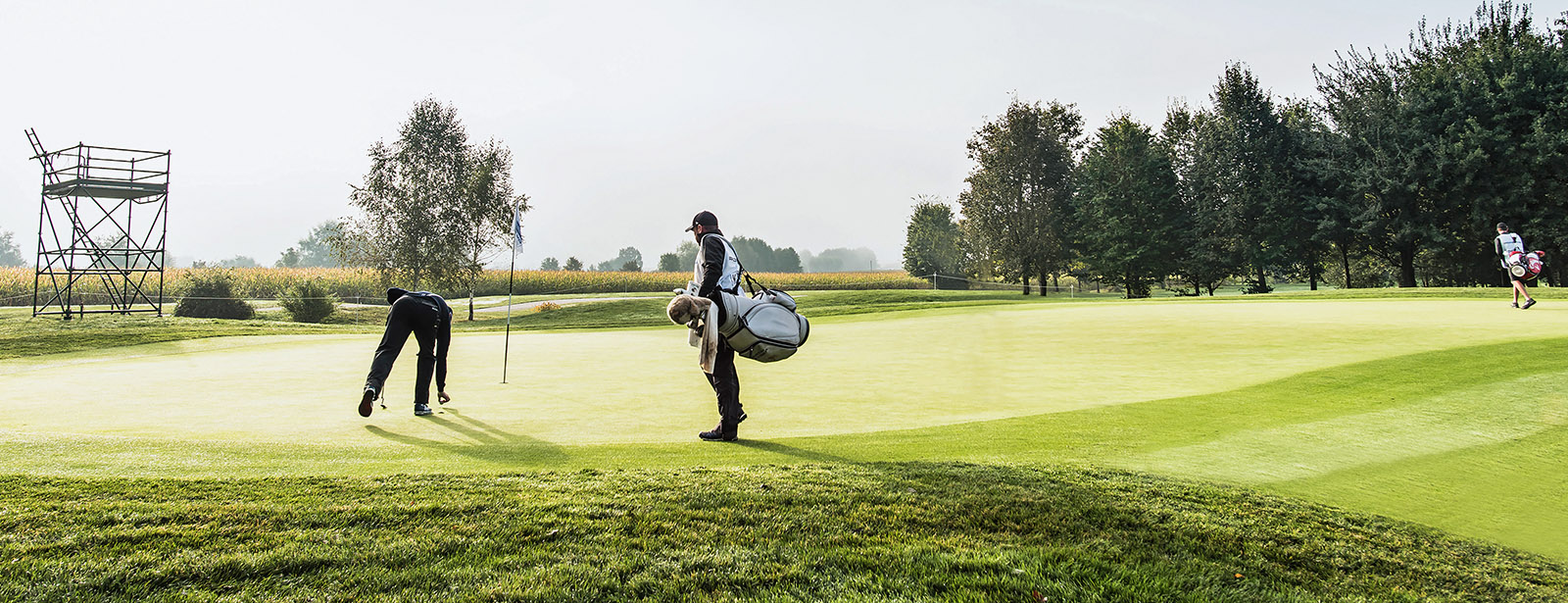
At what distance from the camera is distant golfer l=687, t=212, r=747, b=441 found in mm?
6691

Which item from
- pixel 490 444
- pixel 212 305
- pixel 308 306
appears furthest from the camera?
pixel 308 306

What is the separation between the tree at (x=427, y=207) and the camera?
130 feet

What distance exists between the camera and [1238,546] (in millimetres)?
4297

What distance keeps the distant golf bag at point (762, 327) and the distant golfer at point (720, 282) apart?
0.31 meters

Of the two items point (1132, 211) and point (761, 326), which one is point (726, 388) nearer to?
point (761, 326)

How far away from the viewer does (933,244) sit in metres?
94.8

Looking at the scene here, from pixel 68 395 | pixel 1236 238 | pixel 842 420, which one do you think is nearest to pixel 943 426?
pixel 842 420

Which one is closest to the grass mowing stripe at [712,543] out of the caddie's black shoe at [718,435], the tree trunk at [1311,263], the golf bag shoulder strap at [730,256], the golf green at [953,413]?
the golf green at [953,413]

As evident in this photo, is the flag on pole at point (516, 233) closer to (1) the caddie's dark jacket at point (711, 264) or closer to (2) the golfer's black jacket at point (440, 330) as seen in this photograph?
(2) the golfer's black jacket at point (440, 330)

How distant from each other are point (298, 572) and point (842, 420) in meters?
5.26

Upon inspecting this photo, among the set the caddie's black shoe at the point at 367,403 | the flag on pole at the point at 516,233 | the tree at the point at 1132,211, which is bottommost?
the caddie's black shoe at the point at 367,403

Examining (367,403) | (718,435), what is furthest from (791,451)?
(367,403)

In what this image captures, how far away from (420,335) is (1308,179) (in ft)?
159

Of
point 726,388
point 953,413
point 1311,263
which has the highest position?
point 1311,263
